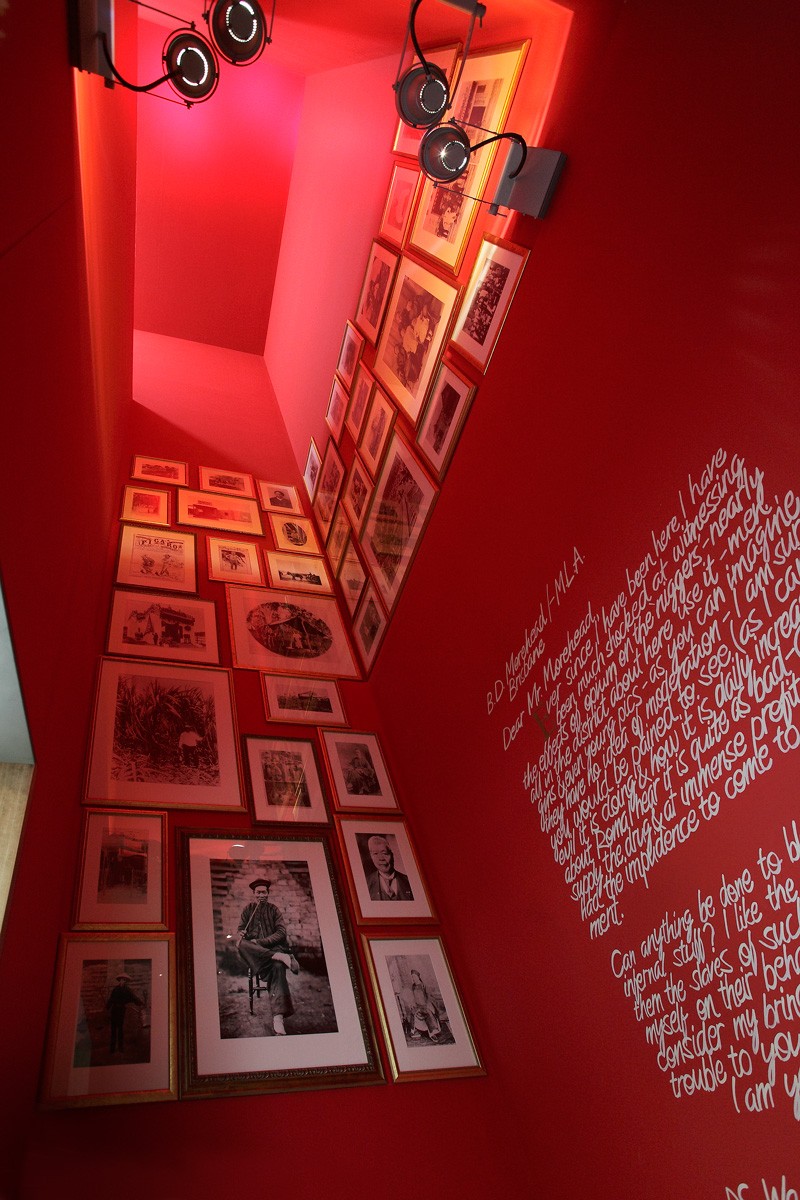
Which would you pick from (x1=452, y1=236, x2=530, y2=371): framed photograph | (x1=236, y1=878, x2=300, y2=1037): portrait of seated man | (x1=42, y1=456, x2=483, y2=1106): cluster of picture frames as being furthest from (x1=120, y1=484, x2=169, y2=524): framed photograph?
(x1=236, y1=878, x2=300, y2=1037): portrait of seated man

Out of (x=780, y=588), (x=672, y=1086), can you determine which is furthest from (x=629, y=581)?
(x=672, y=1086)

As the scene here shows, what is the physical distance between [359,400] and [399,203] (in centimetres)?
114

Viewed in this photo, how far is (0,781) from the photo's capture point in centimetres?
185

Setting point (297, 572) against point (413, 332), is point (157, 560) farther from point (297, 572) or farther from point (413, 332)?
point (413, 332)

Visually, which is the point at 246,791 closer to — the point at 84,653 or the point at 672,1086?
the point at 84,653

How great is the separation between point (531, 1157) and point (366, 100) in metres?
5.93

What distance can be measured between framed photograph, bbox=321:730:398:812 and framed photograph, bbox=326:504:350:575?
4.95 ft

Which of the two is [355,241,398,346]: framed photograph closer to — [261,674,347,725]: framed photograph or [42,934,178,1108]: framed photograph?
[261,674,347,725]: framed photograph

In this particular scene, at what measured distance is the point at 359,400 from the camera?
4965 mm

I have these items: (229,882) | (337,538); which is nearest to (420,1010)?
(229,882)

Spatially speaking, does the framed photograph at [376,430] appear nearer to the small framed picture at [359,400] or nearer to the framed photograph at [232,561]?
the small framed picture at [359,400]

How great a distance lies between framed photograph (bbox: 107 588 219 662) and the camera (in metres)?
3.88

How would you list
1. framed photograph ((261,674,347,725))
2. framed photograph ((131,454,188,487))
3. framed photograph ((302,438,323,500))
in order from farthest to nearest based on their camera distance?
framed photograph ((302,438,323,500))
framed photograph ((131,454,188,487))
framed photograph ((261,674,347,725))

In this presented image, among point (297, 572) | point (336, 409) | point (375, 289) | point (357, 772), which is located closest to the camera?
point (357, 772)
